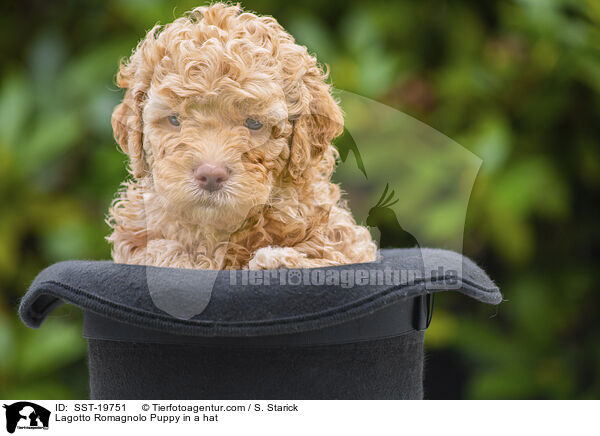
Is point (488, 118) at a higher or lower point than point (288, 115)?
higher

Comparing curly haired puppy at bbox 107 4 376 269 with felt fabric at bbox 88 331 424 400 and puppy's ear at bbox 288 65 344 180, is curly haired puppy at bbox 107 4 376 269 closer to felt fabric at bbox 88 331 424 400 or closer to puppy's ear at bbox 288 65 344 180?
puppy's ear at bbox 288 65 344 180

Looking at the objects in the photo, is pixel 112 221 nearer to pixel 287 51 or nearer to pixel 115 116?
pixel 115 116

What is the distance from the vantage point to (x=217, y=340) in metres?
Answer: 1.33

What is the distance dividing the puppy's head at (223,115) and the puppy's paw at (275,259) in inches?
3.6

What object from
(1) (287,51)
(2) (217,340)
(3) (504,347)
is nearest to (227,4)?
(1) (287,51)

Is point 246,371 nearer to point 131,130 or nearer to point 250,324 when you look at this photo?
point 250,324

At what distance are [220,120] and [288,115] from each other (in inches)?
6.4

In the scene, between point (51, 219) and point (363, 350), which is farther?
point (51, 219)

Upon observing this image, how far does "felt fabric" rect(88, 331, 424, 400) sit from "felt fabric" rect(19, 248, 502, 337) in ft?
0.40

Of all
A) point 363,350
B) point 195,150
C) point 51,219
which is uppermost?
point 51,219
